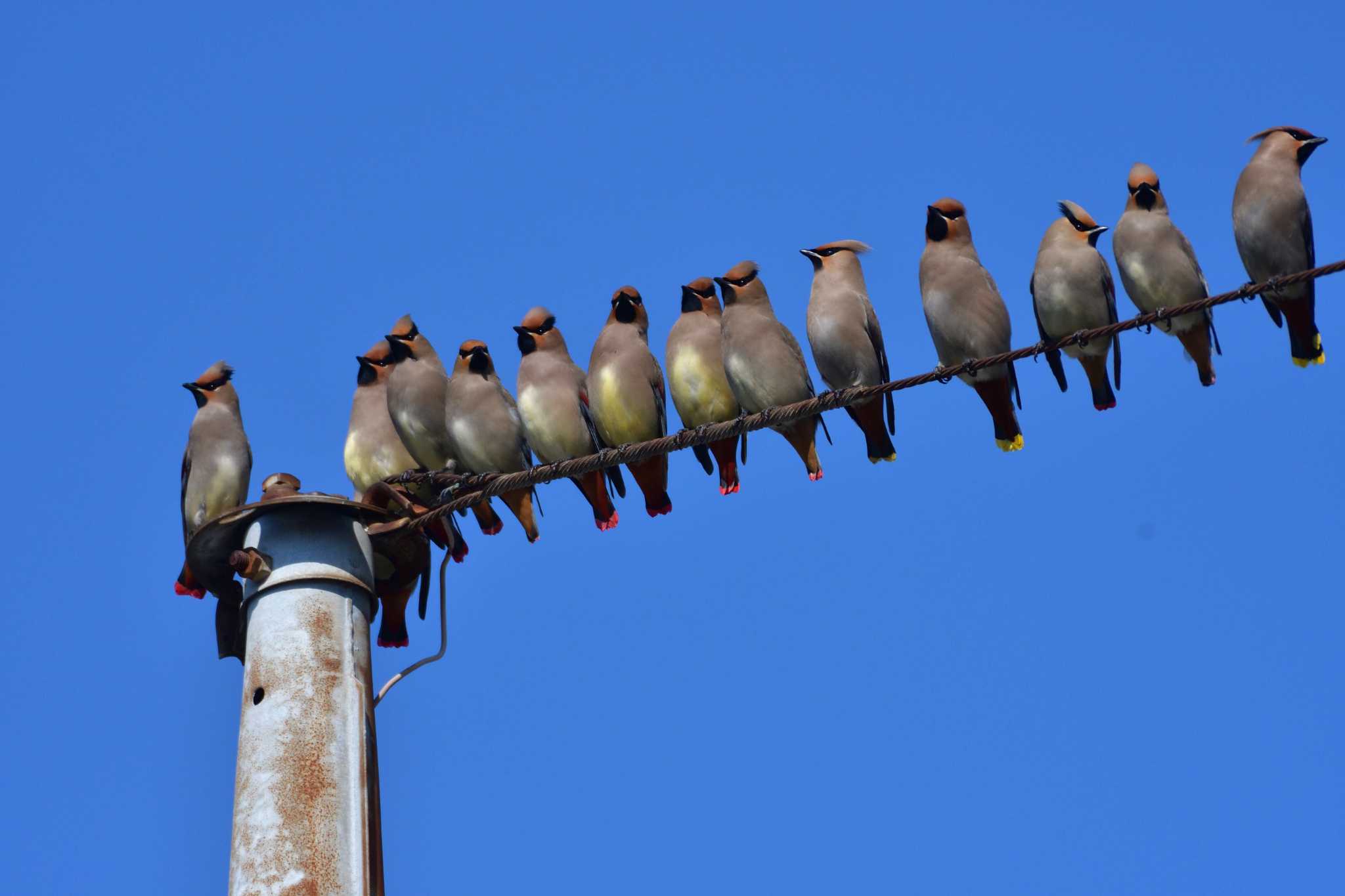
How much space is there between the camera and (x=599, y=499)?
8.67 metres

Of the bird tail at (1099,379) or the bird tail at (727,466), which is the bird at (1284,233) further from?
the bird tail at (727,466)

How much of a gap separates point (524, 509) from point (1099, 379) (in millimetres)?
2706

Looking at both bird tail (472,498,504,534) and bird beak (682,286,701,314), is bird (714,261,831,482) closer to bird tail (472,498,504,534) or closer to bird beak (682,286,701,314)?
bird beak (682,286,701,314)

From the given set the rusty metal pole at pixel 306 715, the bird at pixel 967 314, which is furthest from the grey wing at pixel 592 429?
the rusty metal pole at pixel 306 715

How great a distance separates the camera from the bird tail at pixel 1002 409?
8352 mm

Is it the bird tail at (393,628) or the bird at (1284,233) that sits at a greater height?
the bird at (1284,233)

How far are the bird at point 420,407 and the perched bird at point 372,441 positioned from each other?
0.26 ft

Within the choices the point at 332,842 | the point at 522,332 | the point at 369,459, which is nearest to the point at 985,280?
the point at 522,332

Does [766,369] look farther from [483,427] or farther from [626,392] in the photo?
[483,427]

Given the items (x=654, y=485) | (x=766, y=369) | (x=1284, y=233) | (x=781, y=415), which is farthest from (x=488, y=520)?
(x=1284, y=233)

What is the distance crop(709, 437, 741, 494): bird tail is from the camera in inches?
347

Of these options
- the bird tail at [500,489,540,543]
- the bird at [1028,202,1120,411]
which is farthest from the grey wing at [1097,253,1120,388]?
the bird tail at [500,489,540,543]

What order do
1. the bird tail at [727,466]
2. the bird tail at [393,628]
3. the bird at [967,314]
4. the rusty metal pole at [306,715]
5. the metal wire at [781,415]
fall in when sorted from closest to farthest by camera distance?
the rusty metal pole at [306,715]
the metal wire at [781,415]
the bird tail at [393,628]
the bird at [967,314]
the bird tail at [727,466]

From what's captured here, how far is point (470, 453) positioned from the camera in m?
9.05
